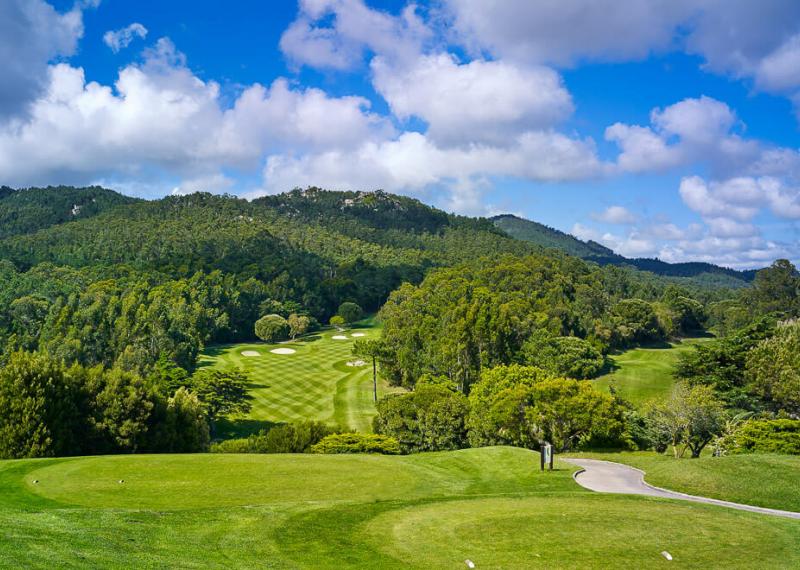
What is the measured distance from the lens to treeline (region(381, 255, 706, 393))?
237 feet

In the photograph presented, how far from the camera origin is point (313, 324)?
13200 centimetres

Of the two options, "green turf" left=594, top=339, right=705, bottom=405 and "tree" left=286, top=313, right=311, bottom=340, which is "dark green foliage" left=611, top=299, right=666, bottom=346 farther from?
"tree" left=286, top=313, right=311, bottom=340

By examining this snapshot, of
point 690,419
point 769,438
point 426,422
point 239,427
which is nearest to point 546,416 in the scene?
point 426,422

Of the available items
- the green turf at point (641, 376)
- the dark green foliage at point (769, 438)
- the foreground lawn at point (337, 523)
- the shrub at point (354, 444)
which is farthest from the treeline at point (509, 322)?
the foreground lawn at point (337, 523)

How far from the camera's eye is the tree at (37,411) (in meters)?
29.5

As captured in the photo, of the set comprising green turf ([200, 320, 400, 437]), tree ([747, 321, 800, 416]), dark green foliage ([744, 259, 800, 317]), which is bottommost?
green turf ([200, 320, 400, 437])

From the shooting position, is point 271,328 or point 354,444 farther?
point 271,328

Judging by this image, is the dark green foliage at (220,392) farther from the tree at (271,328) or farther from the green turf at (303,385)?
the tree at (271,328)

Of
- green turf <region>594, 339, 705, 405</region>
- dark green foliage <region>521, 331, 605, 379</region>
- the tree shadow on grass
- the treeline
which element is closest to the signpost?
the tree shadow on grass

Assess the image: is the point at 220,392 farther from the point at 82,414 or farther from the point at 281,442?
the point at 82,414

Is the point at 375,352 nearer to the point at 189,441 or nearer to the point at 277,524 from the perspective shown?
the point at 189,441

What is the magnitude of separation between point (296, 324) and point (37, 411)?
8691 centimetres

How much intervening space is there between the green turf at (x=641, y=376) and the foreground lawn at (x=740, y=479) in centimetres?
4480

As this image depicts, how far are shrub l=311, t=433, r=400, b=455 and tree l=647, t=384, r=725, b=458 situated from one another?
753 inches
